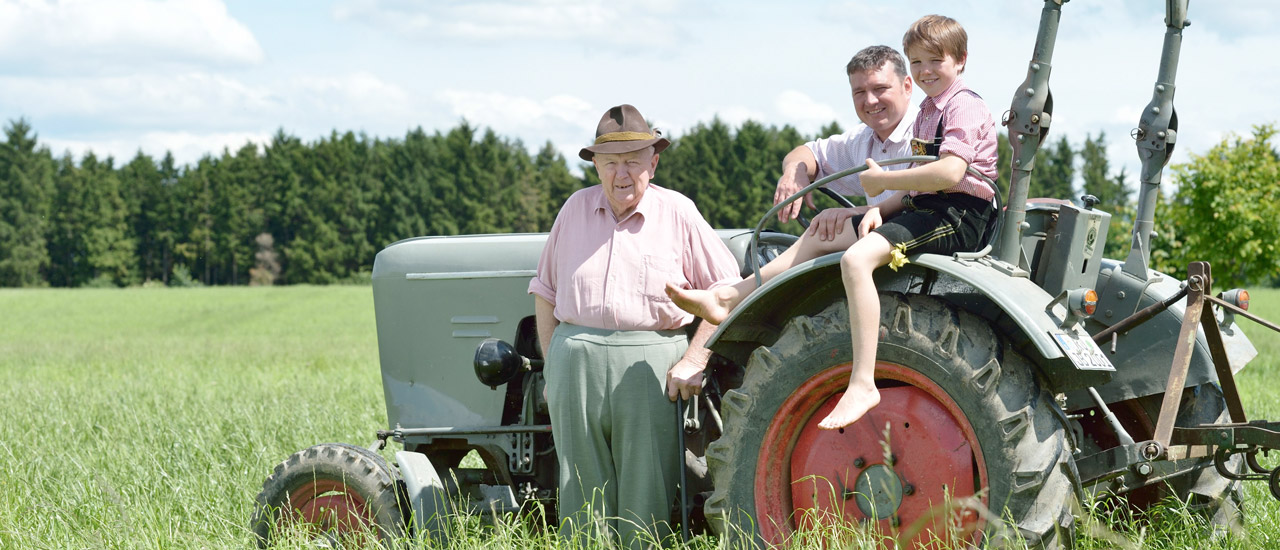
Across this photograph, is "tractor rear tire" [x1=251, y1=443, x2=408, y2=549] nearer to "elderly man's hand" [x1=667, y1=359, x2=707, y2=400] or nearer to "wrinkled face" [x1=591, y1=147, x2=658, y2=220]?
"elderly man's hand" [x1=667, y1=359, x2=707, y2=400]

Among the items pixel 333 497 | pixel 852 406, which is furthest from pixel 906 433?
pixel 333 497

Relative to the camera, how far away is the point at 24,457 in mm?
5723

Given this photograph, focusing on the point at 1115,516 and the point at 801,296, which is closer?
the point at 801,296

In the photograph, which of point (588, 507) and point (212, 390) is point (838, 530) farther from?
point (212, 390)

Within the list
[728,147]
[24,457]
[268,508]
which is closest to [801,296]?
[268,508]

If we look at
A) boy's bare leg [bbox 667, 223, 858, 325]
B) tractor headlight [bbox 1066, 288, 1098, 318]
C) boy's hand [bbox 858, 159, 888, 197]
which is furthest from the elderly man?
Result: tractor headlight [bbox 1066, 288, 1098, 318]

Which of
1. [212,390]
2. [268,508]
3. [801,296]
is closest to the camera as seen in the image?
[801,296]

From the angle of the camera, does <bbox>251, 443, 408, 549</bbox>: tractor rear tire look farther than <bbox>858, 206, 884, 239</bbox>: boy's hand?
Yes

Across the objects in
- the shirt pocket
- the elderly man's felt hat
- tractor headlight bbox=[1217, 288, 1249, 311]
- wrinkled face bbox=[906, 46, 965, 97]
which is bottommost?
tractor headlight bbox=[1217, 288, 1249, 311]

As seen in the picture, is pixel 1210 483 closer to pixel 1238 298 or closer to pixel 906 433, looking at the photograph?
pixel 1238 298

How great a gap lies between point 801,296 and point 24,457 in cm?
438

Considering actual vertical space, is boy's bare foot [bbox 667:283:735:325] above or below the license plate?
above

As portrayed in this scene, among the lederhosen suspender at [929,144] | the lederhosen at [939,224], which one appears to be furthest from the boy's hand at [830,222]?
the lederhosen suspender at [929,144]

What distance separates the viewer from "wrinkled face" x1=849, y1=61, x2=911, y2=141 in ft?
12.1
